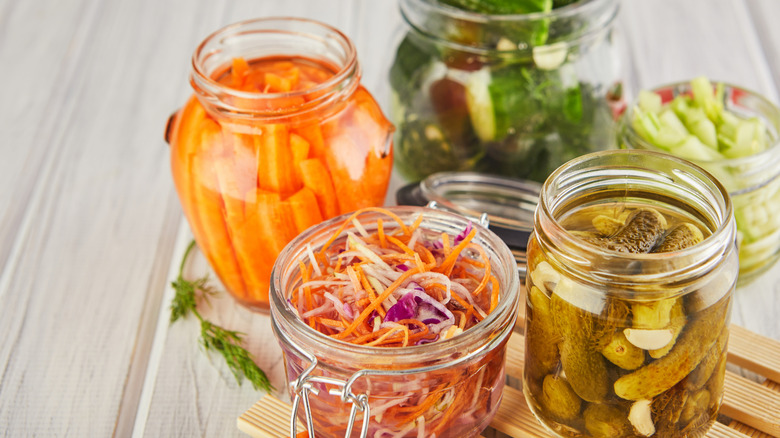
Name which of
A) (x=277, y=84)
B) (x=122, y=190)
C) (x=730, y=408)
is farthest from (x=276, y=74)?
(x=730, y=408)

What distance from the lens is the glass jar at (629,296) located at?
1.11 m

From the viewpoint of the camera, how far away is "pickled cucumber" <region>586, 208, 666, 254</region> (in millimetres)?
1142

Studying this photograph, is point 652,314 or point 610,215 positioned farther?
point 610,215

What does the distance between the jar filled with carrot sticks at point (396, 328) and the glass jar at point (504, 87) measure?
499mm

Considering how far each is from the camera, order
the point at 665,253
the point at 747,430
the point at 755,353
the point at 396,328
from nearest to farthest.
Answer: the point at 665,253 < the point at 396,328 < the point at 747,430 < the point at 755,353

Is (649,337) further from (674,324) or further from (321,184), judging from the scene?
(321,184)

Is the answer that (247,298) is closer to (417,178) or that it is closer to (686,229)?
(417,178)

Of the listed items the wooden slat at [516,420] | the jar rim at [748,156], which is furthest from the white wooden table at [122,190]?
the wooden slat at [516,420]

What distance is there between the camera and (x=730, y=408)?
1402mm

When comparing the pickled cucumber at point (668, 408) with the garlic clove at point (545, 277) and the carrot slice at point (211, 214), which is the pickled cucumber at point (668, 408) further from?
the carrot slice at point (211, 214)

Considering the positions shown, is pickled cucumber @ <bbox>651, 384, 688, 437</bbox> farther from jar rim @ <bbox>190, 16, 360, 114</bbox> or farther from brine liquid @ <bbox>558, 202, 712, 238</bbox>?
jar rim @ <bbox>190, 16, 360, 114</bbox>

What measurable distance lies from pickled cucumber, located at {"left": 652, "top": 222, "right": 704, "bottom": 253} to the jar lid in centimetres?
58

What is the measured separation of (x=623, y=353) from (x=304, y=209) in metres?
0.65

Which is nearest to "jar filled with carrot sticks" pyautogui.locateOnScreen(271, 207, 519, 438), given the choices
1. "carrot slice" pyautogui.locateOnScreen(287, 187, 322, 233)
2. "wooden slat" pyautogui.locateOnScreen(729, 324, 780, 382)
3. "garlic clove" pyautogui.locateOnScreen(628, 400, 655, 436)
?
"carrot slice" pyautogui.locateOnScreen(287, 187, 322, 233)
